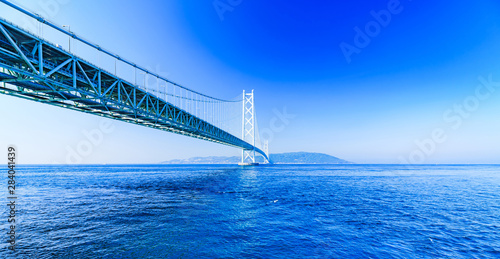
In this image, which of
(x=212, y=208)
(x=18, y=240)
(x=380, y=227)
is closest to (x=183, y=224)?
(x=212, y=208)

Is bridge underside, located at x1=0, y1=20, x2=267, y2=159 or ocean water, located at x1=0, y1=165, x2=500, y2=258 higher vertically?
bridge underside, located at x1=0, y1=20, x2=267, y2=159

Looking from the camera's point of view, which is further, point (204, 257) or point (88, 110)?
point (88, 110)

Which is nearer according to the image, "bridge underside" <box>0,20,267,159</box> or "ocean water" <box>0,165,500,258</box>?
"ocean water" <box>0,165,500,258</box>

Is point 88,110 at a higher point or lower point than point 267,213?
higher

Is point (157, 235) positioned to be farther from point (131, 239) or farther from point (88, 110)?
point (88, 110)

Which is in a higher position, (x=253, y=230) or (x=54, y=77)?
(x=54, y=77)

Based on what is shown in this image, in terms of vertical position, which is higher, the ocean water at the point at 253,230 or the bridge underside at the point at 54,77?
the bridge underside at the point at 54,77

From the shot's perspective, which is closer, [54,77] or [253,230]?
[253,230]

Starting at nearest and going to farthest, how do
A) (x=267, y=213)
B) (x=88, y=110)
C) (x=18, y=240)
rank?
(x=18, y=240), (x=267, y=213), (x=88, y=110)

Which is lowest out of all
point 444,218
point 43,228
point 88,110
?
→ point 444,218

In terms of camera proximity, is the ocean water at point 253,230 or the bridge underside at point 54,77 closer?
the ocean water at point 253,230

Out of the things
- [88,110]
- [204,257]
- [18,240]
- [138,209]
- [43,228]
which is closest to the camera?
[204,257]
